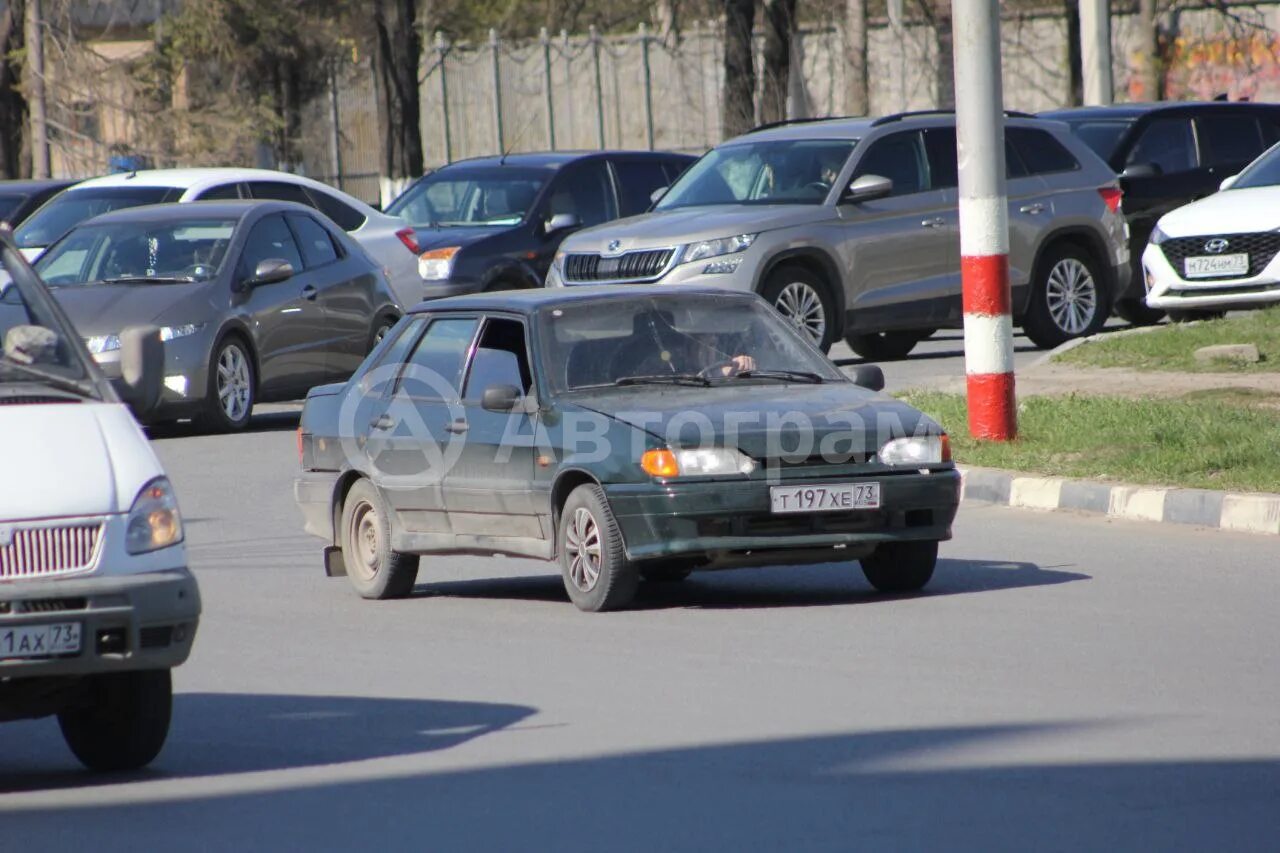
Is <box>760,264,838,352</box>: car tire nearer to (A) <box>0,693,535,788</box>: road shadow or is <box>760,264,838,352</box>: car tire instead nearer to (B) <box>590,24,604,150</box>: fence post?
(A) <box>0,693,535,788</box>: road shadow

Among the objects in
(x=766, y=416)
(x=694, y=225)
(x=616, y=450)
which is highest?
(x=694, y=225)

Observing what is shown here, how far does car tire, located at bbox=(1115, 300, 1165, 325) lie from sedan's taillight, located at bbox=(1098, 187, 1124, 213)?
2.63 metres

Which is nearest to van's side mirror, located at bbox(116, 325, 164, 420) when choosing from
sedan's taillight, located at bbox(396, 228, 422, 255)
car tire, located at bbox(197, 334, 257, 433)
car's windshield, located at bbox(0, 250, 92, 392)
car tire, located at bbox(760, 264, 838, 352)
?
car's windshield, located at bbox(0, 250, 92, 392)

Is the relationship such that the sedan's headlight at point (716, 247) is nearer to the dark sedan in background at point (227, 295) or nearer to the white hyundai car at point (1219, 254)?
the dark sedan in background at point (227, 295)

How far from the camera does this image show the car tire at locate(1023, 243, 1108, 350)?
832 inches

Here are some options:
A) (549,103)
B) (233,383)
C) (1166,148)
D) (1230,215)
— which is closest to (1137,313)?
(1166,148)

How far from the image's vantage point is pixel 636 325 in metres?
10.6

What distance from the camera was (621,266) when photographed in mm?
19484

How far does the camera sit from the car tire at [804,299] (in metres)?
19.3

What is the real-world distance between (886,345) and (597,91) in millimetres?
28504

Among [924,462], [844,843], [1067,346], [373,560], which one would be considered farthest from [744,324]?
[1067,346]

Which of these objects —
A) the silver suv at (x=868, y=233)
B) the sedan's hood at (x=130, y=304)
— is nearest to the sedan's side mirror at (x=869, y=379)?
the sedan's hood at (x=130, y=304)

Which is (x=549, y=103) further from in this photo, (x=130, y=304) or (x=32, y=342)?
(x=32, y=342)

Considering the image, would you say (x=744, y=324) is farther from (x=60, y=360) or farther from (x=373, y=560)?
(x=60, y=360)
